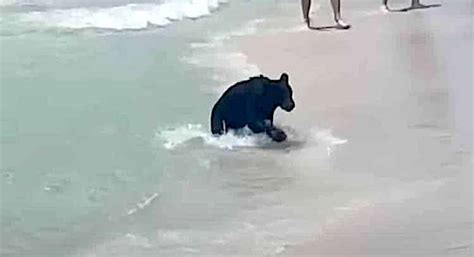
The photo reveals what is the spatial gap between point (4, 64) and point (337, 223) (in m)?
4.88

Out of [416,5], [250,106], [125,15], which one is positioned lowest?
[125,15]

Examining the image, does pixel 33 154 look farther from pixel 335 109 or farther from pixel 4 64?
pixel 4 64

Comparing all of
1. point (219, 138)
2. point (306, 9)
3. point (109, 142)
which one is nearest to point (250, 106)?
point (219, 138)

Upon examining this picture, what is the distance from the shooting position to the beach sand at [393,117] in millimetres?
4070

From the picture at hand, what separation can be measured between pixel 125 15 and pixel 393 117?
7.12 meters

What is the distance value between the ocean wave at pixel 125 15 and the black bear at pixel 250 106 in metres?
5.75

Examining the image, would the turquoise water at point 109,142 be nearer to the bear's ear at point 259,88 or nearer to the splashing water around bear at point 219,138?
the splashing water around bear at point 219,138

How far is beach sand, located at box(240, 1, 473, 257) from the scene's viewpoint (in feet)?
13.4

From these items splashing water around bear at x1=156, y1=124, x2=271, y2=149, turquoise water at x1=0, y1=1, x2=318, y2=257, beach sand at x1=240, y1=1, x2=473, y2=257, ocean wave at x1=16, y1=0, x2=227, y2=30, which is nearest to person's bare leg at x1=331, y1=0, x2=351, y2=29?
beach sand at x1=240, y1=1, x2=473, y2=257

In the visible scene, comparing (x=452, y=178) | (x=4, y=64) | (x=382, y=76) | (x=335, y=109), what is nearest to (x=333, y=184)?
(x=452, y=178)

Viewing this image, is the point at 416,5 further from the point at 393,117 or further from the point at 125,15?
the point at 393,117

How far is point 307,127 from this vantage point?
19.2ft

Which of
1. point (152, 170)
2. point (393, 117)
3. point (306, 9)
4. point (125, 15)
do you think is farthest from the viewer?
point (125, 15)

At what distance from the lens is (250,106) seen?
562 cm
